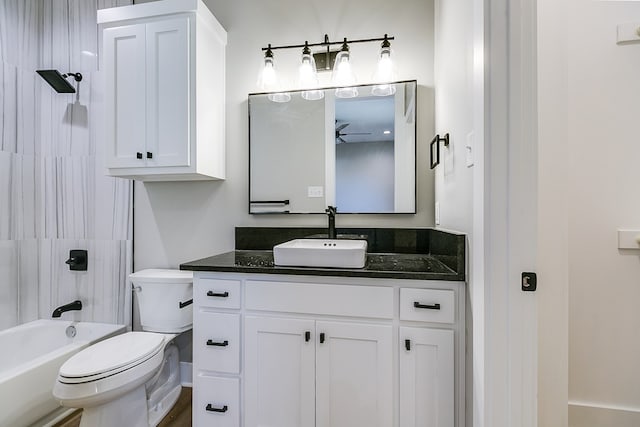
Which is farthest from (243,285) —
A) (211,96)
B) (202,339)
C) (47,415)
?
(47,415)

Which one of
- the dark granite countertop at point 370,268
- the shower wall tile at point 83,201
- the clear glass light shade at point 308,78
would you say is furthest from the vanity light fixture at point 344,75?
the shower wall tile at point 83,201

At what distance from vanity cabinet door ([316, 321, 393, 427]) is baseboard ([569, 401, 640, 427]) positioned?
1.07 metres

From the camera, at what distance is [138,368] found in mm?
1349

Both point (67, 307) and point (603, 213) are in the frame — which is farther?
point (67, 307)

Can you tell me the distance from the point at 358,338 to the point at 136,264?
1.68 meters

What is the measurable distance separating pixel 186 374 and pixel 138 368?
2.42 ft

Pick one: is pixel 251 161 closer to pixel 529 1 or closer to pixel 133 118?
pixel 133 118

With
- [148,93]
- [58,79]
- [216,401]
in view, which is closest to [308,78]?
[148,93]

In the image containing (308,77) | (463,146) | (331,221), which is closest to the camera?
(463,146)

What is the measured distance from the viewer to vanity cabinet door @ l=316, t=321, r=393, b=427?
3.92 ft

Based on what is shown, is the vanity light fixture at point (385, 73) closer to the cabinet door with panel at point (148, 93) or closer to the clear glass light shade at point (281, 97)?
the clear glass light shade at point (281, 97)

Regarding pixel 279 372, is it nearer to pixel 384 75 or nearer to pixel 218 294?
pixel 218 294

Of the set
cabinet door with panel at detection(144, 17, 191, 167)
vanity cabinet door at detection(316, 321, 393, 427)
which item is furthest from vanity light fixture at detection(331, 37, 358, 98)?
vanity cabinet door at detection(316, 321, 393, 427)

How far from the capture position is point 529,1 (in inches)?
32.3
